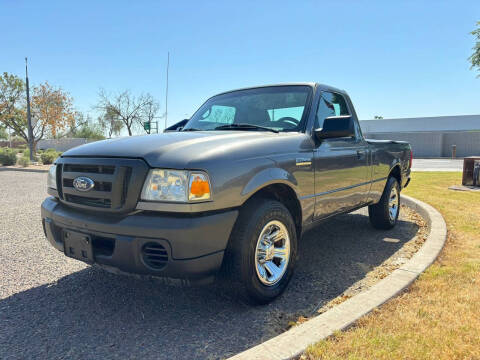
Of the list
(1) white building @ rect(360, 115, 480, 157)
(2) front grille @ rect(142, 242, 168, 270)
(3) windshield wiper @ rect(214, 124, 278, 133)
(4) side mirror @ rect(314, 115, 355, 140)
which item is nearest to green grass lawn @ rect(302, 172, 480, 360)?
(2) front grille @ rect(142, 242, 168, 270)

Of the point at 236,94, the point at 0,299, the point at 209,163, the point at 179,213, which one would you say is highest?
the point at 236,94

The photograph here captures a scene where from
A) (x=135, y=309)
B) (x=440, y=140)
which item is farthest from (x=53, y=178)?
(x=440, y=140)

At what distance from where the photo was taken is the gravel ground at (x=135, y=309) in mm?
2295

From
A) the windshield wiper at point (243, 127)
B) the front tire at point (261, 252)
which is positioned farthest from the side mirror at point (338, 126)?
the front tire at point (261, 252)

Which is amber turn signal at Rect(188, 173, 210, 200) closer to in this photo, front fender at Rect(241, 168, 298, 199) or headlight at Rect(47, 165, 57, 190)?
front fender at Rect(241, 168, 298, 199)

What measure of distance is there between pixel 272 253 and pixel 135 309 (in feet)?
3.77

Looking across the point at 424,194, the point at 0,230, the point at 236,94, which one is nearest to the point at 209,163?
the point at 236,94

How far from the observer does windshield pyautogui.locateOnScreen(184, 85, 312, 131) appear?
11.8 feet

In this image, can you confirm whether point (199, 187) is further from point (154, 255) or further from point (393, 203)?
point (393, 203)

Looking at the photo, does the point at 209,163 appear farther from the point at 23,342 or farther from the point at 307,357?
the point at 23,342

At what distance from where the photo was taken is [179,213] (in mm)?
2340

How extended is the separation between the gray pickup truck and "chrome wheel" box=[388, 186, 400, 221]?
2.08 metres

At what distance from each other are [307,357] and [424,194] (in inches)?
282

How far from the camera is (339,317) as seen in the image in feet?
8.06
